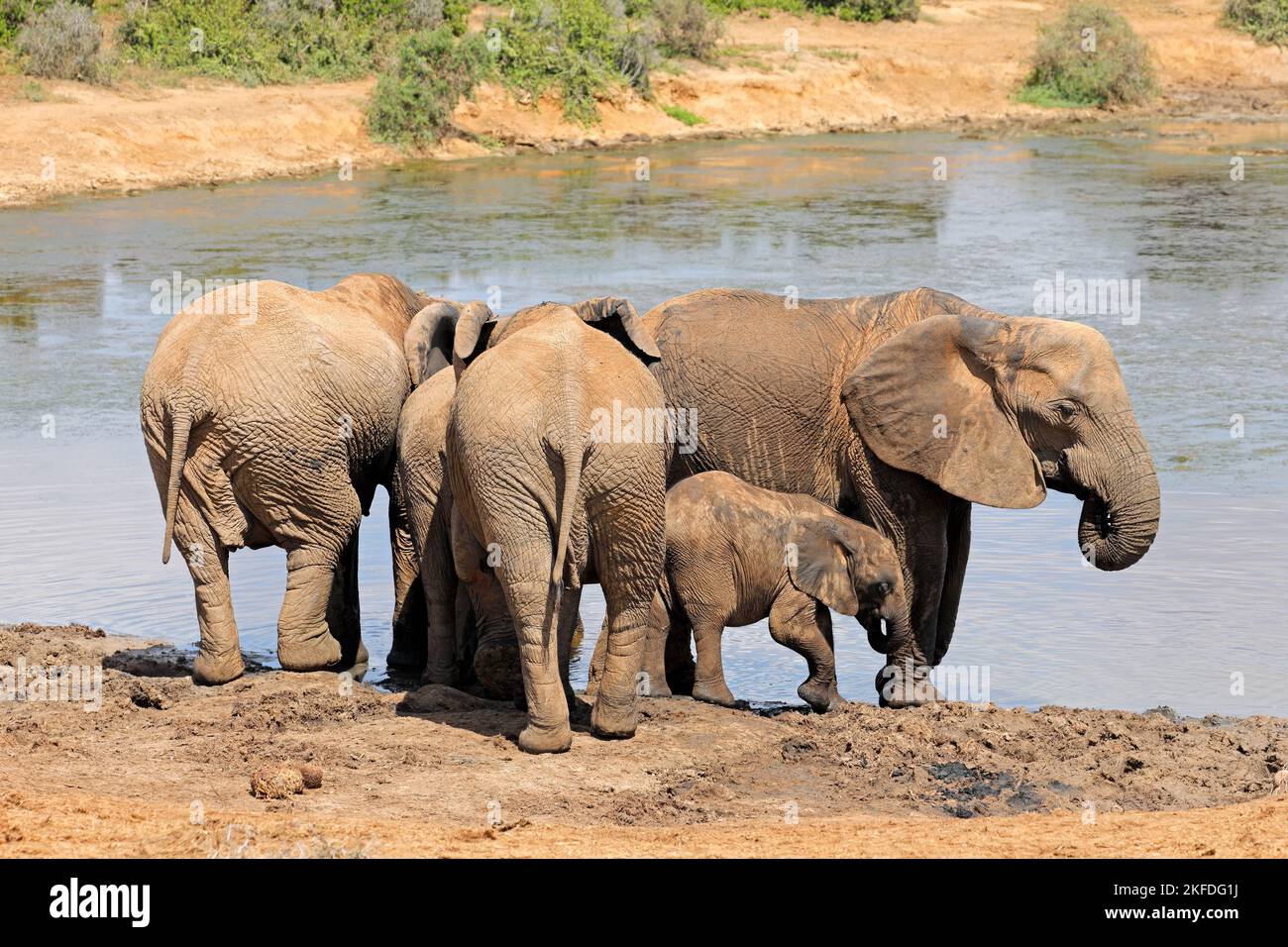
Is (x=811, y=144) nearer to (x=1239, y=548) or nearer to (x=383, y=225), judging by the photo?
(x=383, y=225)

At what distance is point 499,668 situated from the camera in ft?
26.7

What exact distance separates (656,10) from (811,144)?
5.51m

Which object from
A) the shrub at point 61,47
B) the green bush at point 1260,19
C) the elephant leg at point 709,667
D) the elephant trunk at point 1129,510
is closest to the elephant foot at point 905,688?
the elephant leg at point 709,667

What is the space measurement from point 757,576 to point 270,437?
7.33 feet

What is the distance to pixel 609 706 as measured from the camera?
7.63 metres

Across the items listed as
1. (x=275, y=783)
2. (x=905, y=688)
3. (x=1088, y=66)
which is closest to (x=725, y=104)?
(x=1088, y=66)

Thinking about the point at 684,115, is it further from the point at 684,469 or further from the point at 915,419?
the point at 915,419

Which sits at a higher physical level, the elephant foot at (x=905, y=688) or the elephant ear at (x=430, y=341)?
the elephant ear at (x=430, y=341)

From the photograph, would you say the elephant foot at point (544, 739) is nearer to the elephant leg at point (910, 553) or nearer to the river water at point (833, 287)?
the river water at point (833, 287)

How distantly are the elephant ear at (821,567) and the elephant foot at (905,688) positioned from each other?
467 mm

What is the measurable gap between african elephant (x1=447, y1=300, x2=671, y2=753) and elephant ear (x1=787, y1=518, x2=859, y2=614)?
1035 mm

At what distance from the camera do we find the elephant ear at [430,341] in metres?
8.68

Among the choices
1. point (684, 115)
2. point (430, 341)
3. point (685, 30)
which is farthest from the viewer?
point (685, 30)
